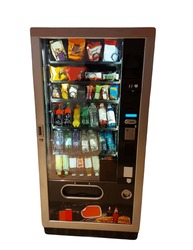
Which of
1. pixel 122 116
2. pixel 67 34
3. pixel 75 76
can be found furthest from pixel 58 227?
pixel 67 34

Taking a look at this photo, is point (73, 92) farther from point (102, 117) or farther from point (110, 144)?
point (110, 144)

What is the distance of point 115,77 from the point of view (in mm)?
1879

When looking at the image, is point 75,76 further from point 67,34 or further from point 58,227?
point 58,227

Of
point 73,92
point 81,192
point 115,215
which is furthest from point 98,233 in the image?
point 73,92

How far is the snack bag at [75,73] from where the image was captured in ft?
6.22

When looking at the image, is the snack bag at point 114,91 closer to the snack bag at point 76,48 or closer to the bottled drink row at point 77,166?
the snack bag at point 76,48

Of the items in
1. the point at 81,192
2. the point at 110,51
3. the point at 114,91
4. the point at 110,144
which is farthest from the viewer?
the point at 81,192

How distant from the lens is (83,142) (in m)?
2.07

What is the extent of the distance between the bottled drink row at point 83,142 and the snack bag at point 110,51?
0.64 meters

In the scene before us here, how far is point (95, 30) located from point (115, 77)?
40 centimetres

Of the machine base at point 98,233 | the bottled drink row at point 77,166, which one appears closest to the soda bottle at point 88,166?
the bottled drink row at point 77,166

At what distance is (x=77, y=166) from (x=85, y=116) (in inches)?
18.2

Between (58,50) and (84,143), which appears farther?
(84,143)

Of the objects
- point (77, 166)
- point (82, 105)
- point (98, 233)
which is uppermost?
point (82, 105)
